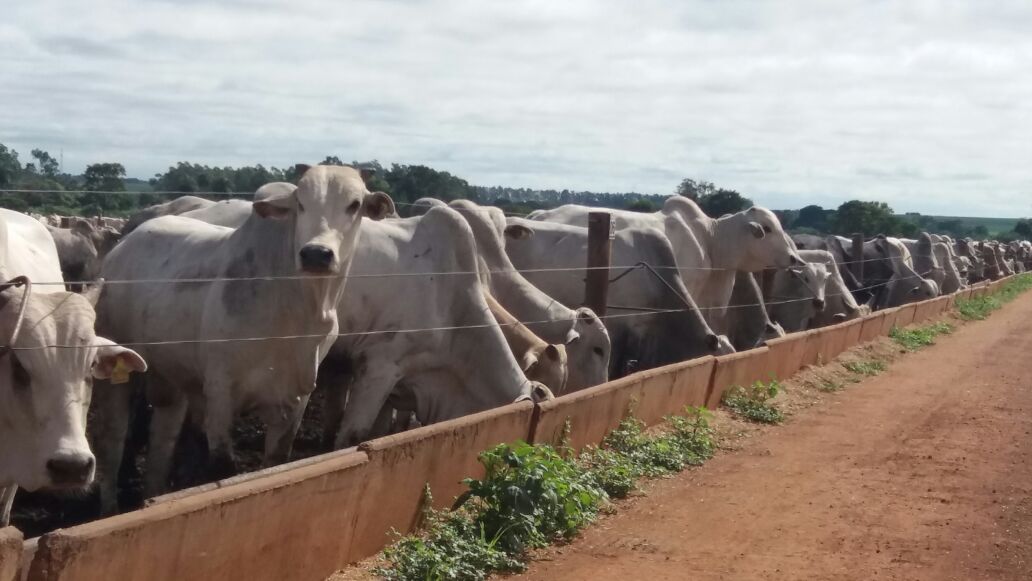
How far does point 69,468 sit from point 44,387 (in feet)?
1.37

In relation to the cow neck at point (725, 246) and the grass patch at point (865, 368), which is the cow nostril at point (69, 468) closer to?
the cow neck at point (725, 246)

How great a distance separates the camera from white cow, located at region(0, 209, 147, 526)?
17.4 feet

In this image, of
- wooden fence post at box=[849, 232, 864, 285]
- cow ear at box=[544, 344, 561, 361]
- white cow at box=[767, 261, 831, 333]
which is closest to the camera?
cow ear at box=[544, 344, 561, 361]

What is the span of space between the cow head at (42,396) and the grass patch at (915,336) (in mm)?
15880

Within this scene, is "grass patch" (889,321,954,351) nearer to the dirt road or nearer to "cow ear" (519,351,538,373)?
the dirt road

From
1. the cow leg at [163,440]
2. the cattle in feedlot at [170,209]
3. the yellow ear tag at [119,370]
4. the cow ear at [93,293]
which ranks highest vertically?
the cattle in feedlot at [170,209]

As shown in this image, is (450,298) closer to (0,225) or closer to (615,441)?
(615,441)

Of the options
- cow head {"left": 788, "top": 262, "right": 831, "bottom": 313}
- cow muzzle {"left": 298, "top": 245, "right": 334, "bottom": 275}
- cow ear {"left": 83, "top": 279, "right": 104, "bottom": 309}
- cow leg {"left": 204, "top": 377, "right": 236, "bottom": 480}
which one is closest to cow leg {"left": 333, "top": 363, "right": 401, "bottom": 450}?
cow leg {"left": 204, "top": 377, "right": 236, "bottom": 480}

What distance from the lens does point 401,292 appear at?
9.31 metres

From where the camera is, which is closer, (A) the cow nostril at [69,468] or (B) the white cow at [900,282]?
(A) the cow nostril at [69,468]

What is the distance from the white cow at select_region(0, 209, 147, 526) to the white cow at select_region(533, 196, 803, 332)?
10.2 m

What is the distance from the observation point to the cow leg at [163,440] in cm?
852

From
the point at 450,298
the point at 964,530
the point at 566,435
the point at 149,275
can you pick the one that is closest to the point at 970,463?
the point at 964,530

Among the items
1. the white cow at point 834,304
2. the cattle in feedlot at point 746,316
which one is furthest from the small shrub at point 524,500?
the white cow at point 834,304
